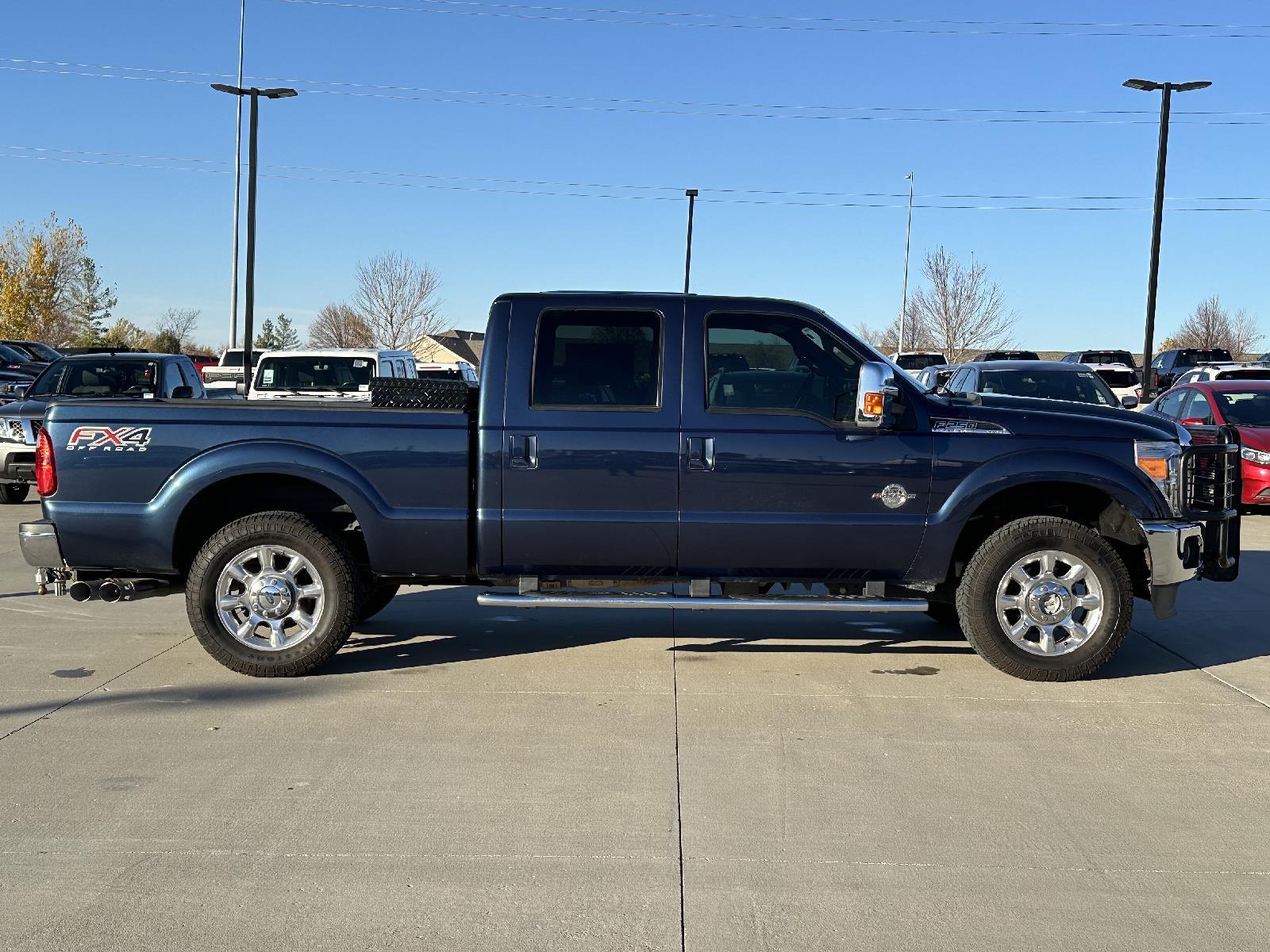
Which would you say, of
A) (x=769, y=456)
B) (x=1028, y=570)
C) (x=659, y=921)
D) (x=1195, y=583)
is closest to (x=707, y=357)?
(x=769, y=456)

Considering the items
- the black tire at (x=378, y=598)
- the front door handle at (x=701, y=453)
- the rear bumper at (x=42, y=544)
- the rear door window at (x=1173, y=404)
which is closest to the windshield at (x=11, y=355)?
the rear door window at (x=1173, y=404)

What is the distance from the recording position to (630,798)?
4.86m

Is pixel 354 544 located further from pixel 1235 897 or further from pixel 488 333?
pixel 1235 897

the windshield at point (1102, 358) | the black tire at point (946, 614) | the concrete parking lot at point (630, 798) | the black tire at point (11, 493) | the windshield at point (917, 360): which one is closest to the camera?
the concrete parking lot at point (630, 798)

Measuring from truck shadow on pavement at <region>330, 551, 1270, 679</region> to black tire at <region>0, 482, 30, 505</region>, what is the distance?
28.2 feet

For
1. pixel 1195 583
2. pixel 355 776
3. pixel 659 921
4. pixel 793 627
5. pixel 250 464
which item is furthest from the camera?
pixel 1195 583

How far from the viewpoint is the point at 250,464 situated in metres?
6.58

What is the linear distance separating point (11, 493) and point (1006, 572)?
515 inches

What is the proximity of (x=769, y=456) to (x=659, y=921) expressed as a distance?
10.6 feet

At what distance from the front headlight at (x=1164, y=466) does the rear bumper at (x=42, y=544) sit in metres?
5.69

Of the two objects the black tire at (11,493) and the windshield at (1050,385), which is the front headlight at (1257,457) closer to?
the windshield at (1050,385)

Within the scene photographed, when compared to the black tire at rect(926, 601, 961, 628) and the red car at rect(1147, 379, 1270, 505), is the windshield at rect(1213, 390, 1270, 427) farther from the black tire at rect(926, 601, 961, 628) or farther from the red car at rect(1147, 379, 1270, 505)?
the black tire at rect(926, 601, 961, 628)

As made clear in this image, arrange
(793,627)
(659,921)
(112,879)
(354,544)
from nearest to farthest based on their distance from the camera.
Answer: (659,921) < (112,879) < (354,544) < (793,627)

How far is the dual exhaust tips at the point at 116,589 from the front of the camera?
22.2 ft
